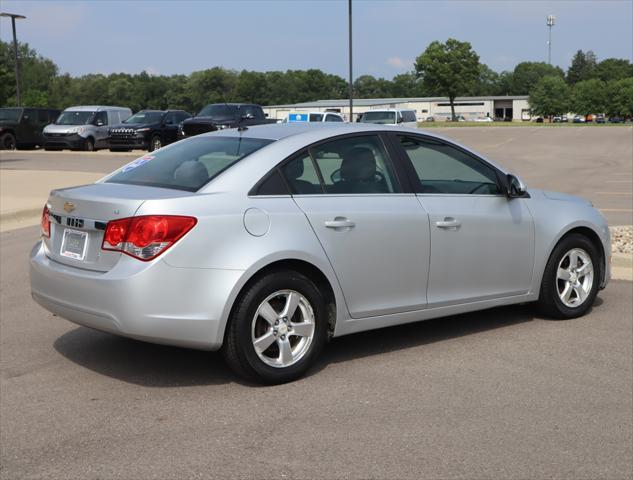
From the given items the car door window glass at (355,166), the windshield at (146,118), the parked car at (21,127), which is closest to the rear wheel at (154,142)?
the windshield at (146,118)

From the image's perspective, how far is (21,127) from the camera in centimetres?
3653

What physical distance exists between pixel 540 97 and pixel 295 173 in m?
153

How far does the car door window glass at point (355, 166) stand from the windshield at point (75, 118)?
31.0 meters

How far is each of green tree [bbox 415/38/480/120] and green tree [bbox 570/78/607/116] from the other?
32943mm

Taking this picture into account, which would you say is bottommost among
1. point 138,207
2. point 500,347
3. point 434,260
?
point 500,347

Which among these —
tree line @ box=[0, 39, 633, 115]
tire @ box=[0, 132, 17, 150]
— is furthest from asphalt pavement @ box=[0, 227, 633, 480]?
tree line @ box=[0, 39, 633, 115]

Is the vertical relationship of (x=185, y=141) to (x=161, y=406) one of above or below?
above

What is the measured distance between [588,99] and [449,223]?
151837mm

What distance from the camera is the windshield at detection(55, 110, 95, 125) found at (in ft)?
116

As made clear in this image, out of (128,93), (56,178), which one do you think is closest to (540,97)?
(128,93)

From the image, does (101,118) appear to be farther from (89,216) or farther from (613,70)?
(613,70)

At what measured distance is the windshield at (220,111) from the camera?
29922 millimetres

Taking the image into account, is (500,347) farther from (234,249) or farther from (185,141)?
(185,141)

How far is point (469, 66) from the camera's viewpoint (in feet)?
399
